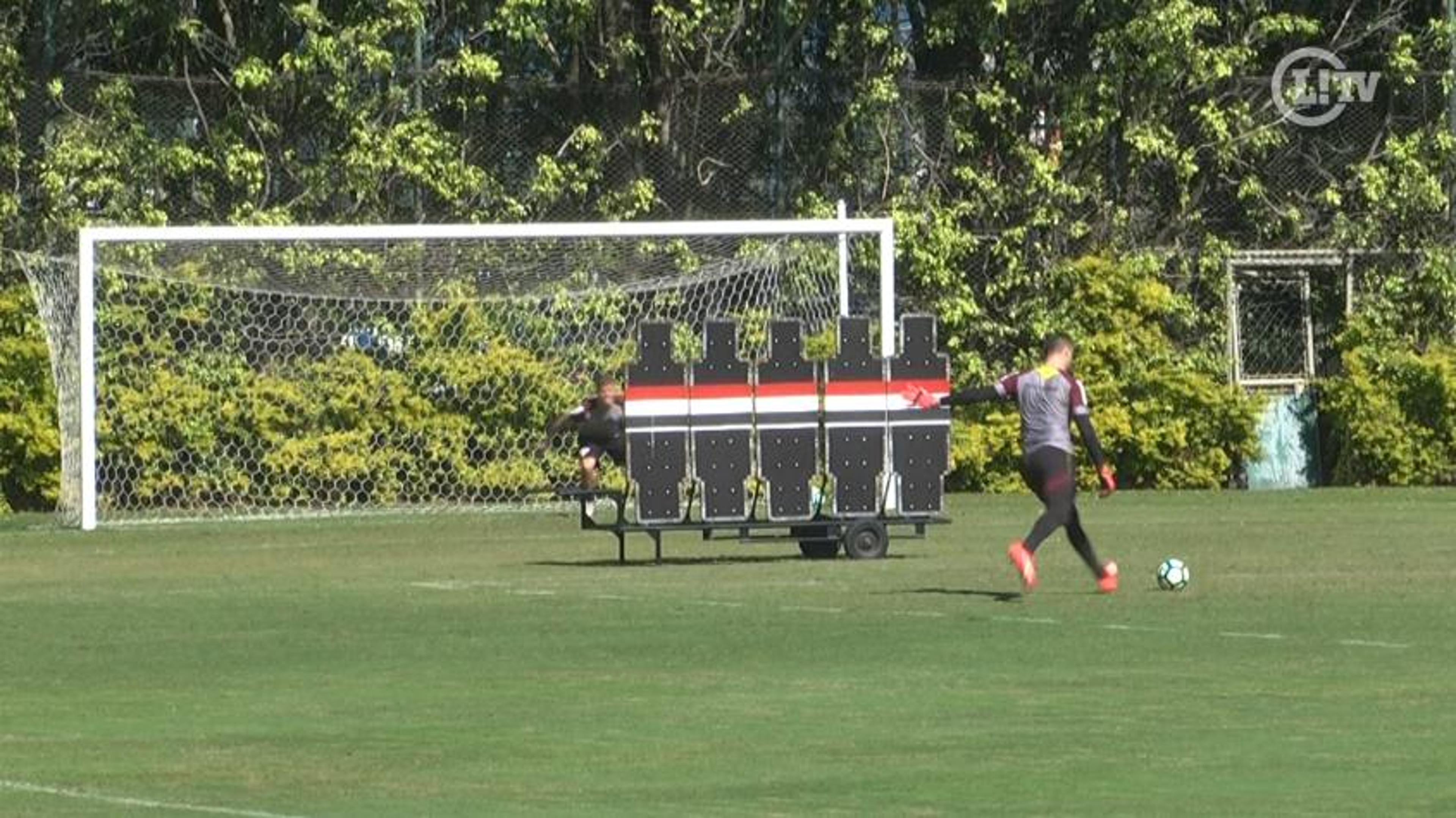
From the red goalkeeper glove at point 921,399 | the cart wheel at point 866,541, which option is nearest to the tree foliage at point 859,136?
the cart wheel at point 866,541

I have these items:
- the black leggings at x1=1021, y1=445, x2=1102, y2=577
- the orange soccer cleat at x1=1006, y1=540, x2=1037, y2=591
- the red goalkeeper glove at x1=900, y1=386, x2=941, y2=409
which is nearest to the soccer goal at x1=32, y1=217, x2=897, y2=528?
the red goalkeeper glove at x1=900, y1=386, x2=941, y2=409

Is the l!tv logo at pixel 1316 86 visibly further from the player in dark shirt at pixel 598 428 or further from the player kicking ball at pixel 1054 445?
the player kicking ball at pixel 1054 445

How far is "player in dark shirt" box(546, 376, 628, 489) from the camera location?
34031 millimetres

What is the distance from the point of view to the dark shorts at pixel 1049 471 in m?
22.7

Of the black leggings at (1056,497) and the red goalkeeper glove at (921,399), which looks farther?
the red goalkeeper glove at (921,399)

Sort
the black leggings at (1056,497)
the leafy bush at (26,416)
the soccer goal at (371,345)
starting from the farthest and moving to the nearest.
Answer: the leafy bush at (26,416) → the soccer goal at (371,345) → the black leggings at (1056,497)

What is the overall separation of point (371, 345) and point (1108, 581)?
17098mm

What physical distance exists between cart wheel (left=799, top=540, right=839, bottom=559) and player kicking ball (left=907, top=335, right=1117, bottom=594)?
17.4 ft

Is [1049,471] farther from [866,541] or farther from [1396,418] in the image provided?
[1396,418]

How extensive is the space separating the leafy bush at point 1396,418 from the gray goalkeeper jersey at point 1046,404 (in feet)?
65.9

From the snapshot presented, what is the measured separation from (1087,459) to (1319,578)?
17449mm

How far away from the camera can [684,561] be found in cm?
2806

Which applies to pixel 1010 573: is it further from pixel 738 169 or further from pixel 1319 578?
pixel 738 169

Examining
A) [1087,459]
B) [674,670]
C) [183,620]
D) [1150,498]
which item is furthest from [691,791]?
[1087,459]
